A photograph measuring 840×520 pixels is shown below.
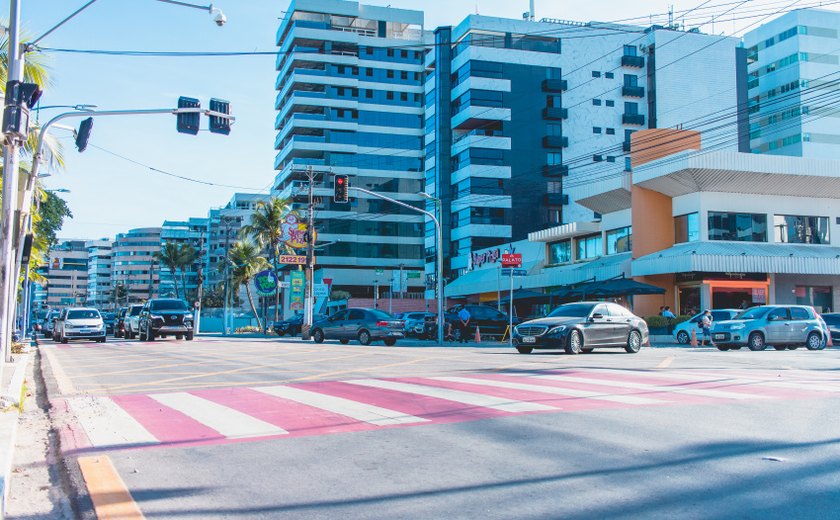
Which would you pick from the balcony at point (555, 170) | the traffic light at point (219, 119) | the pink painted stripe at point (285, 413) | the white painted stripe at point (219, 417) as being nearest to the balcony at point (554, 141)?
the balcony at point (555, 170)

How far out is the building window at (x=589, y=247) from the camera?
152 feet

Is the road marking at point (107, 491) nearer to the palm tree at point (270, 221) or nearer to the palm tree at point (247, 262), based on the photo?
the palm tree at point (270, 221)

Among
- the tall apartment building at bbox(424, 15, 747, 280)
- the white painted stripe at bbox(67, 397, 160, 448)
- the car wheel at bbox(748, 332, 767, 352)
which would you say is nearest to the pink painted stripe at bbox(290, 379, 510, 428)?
the white painted stripe at bbox(67, 397, 160, 448)

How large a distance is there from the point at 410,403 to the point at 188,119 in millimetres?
12109

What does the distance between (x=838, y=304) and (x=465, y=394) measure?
35.6 meters

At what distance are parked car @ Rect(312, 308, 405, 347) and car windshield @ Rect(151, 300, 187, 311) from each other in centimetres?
632

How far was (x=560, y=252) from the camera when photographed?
2004 inches

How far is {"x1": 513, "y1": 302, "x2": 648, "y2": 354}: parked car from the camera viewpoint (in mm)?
20312

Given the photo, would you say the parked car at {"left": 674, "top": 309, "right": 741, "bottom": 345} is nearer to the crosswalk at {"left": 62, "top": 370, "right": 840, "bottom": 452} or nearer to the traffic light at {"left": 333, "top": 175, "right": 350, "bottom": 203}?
the traffic light at {"left": 333, "top": 175, "right": 350, "bottom": 203}

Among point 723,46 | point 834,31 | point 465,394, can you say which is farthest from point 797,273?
point 834,31

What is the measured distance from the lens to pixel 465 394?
1020 cm

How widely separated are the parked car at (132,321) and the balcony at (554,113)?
156 feet

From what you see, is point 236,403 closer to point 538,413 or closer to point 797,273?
point 538,413

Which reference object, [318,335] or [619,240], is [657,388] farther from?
[619,240]
